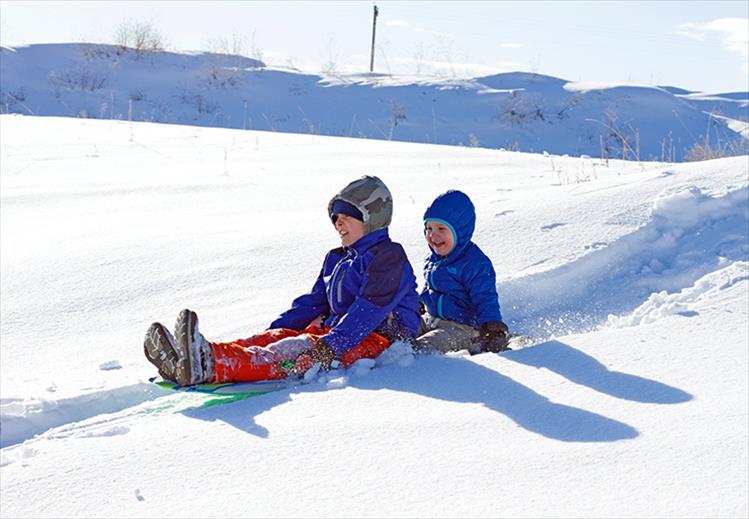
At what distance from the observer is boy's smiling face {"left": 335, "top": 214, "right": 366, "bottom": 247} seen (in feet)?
12.7

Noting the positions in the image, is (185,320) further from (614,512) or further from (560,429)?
(614,512)

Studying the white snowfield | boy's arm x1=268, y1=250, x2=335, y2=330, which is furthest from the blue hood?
the white snowfield

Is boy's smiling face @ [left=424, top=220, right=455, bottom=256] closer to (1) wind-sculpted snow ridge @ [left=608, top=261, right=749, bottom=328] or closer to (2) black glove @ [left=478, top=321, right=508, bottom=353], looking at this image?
(2) black glove @ [left=478, top=321, right=508, bottom=353]

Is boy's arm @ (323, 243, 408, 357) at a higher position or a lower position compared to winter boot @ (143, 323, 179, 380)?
higher

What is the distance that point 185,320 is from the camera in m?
3.27

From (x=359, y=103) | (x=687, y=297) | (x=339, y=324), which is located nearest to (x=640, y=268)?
(x=687, y=297)

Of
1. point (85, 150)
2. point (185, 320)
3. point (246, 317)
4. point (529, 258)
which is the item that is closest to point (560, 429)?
point (185, 320)

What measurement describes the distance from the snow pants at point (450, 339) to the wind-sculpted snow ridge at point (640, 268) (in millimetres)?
706

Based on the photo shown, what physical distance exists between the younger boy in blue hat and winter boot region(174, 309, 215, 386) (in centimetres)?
106

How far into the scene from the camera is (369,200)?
12.6 ft

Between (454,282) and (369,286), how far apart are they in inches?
31.0

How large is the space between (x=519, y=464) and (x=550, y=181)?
515 cm

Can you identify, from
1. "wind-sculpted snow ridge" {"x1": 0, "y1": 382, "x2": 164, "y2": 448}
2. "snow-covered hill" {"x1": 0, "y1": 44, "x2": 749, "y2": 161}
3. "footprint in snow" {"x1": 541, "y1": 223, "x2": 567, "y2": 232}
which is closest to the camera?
"wind-sculpted snow ridge" {"x1": 0, "y1": 382, "x2": 164, "y2": 448}

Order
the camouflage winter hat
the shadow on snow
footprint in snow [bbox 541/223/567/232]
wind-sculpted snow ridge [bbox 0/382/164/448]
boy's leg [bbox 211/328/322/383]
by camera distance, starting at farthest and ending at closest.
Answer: footprint in snow [bbox 541/223/567/232]
the camouflage winter hat
boy's leg [bbox 211/328/322/383]
wind-sculpted snow ridge [bbox 0/382/164/448]
the shadow on snow
